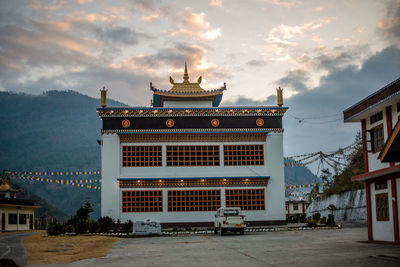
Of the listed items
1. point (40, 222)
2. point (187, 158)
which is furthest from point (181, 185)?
point (40, 222)

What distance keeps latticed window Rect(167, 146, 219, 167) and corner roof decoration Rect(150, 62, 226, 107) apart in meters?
5.80

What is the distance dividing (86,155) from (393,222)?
492ft

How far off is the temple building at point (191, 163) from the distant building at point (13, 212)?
1809 centimetres

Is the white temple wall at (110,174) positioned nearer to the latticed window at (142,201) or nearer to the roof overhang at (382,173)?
the latticed window at (142,201)

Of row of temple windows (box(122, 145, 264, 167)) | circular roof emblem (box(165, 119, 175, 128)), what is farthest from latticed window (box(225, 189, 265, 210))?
circular roof emblem (box(165, 119, 175, 128))

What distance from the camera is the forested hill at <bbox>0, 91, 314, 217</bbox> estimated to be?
434 ft

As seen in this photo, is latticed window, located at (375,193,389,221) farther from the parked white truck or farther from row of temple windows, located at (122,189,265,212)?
row of temple windows, located at (122,189,265,212)

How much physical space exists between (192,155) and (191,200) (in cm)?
358

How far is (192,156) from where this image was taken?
35.9 m

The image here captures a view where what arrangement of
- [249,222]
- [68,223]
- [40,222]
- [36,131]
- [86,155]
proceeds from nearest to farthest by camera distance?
[68,223] → [249,222] → [40,222] → [86,155] → [36,131]

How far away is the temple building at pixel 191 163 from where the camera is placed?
1382 inches

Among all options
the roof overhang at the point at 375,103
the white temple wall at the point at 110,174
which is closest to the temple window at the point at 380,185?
the roof overhang at the point at 375,103

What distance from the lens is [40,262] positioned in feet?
46.1

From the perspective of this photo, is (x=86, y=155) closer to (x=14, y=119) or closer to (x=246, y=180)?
(x=14, y=119)
